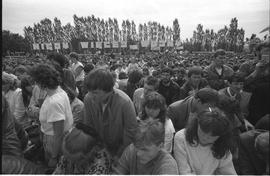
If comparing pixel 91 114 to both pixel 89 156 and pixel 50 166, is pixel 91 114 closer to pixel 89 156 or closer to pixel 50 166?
pixel 89 156

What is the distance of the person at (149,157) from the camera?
6.14 ft

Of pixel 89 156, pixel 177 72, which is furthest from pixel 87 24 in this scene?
pixel 89 156

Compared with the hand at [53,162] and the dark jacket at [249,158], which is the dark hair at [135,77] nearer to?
the hand at [53,162]

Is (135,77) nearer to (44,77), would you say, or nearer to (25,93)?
(25,93)

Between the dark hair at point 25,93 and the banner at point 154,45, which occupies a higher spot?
the banner at point 154,45

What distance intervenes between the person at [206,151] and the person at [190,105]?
1.83ft

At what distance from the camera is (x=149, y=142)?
187 centimetres

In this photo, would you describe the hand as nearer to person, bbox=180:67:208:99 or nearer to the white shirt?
the white shirt

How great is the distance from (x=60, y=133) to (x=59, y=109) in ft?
0.78

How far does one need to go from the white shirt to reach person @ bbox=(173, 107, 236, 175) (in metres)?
1.18

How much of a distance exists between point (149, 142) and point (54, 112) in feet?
3.51

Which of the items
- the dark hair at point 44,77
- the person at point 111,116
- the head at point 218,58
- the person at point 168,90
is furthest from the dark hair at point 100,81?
the head at point 218,58

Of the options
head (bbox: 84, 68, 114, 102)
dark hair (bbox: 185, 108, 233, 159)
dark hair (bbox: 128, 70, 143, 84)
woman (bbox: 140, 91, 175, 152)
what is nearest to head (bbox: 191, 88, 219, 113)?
woman (bbox: 140, 91, 175, 152)

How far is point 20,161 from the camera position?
169cm
